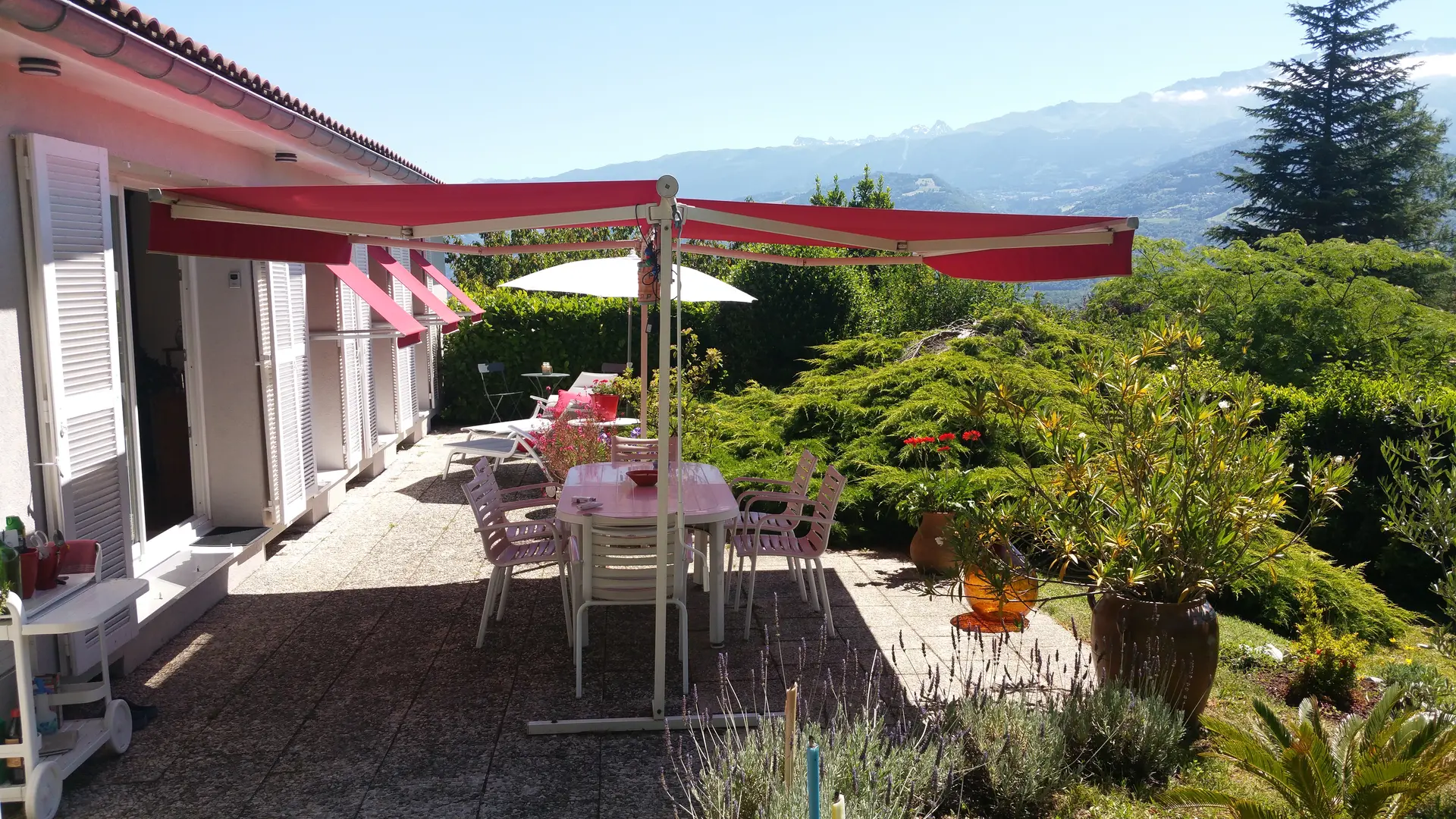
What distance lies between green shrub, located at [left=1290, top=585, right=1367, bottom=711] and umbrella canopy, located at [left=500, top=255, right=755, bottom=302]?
4.92 metres

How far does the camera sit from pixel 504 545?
20.2 feet

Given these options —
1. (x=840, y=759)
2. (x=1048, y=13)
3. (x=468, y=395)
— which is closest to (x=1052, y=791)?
(x=840, y=759)

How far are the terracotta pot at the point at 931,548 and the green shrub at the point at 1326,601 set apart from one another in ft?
6.80

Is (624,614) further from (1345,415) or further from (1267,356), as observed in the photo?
(1267,356)

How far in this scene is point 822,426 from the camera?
10844mm

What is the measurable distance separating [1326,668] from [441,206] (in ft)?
16.7

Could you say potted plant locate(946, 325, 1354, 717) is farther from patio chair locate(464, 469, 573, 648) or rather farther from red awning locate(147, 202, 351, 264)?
red awning locate(147, 202, 351, 264)

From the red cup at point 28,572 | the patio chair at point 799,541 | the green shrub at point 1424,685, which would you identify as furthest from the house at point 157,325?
the green shrub at point 1424,685

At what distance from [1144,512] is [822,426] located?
20.6 ft

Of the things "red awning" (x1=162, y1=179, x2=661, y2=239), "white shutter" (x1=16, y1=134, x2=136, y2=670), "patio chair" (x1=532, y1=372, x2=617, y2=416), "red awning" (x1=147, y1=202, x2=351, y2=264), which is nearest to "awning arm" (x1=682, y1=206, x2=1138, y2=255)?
"red awning" (x1=162, y1=179, x2=661, y2=239)

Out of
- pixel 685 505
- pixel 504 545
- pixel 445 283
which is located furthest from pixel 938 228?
pixel 445 283

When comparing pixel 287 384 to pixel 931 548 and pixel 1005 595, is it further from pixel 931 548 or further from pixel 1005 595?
pixel 1005 595

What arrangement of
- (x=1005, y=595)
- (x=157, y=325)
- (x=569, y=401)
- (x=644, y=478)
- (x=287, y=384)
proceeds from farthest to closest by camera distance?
(x=569, y=401)
(x=157, y=325)
(x=287, y=384)
(x=644, y=478)
(x=1005, y=595)

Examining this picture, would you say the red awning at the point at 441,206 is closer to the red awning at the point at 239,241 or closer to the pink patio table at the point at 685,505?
the red awning at the point at 239,241
